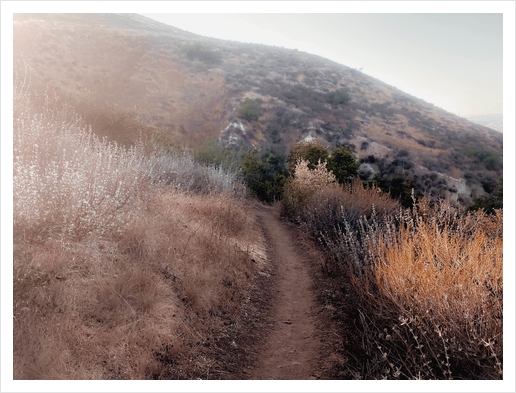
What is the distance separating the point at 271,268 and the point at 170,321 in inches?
156

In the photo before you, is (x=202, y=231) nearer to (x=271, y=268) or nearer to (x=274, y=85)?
(x=271, y=268)

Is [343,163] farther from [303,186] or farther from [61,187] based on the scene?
[61,187]

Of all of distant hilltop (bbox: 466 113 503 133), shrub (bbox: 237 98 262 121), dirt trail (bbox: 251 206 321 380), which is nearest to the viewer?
dirt trail (bbox: 251 206 321 380)

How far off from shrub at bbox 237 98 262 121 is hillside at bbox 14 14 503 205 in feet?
0.54

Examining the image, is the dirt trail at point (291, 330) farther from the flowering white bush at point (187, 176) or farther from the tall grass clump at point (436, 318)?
the flowering white bush at point (187, 176)

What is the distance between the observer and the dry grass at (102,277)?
3.34 m

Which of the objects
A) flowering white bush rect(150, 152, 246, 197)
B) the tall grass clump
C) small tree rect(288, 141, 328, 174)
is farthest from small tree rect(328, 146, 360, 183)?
the tall grass clump

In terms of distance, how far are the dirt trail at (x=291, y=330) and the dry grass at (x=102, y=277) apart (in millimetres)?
639

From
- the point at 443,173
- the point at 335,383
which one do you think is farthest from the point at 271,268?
the point at 443,173

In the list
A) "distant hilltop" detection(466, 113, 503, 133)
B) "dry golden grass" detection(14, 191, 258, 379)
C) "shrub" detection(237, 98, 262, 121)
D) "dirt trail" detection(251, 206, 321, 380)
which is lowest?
"dirt trail" detection(251, 206, 321, 380)

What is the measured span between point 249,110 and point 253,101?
1.29 meters

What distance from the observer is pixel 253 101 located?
3022 centimetres

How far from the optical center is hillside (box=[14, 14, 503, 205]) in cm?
2473

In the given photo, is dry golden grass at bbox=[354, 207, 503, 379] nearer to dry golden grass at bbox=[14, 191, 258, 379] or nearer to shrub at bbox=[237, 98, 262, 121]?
dry golden grass at bbox=[14, 191, 258, 379]
